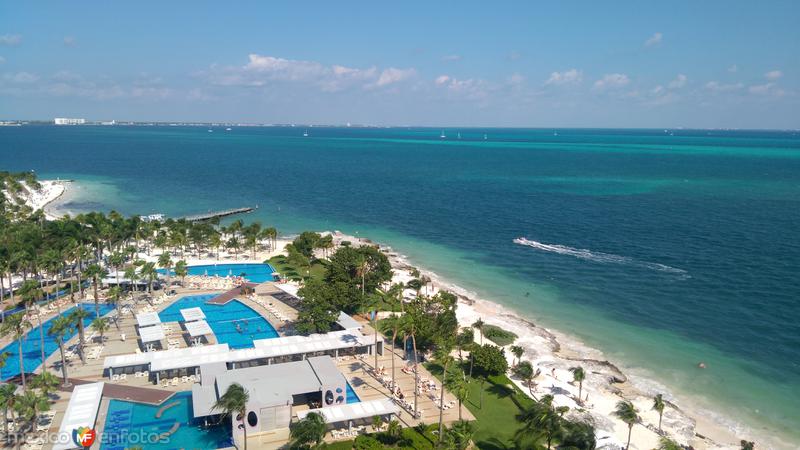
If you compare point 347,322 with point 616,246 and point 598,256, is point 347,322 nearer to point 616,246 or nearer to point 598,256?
point 598,256

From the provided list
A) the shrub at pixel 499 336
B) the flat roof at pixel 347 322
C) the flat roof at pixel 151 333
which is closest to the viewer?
the flat roof at pixel 151 333

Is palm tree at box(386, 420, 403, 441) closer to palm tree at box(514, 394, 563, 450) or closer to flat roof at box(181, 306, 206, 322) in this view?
palm tree at box(514, 394, 563, 450)

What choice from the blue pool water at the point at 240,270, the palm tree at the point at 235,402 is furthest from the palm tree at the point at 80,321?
the blue pool water at the point at 240,270

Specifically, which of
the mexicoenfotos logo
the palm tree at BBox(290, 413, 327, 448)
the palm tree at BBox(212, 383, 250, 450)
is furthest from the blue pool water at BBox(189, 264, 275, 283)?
the palm tree at BBox(290, 413, 327, 448)

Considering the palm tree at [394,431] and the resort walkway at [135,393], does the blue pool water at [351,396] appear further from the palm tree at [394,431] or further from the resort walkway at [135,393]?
the resort walkway at [135,393]

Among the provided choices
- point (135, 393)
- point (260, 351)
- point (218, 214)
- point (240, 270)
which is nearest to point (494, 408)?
point (260, 351)

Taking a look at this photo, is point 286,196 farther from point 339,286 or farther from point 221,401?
point 221,401
